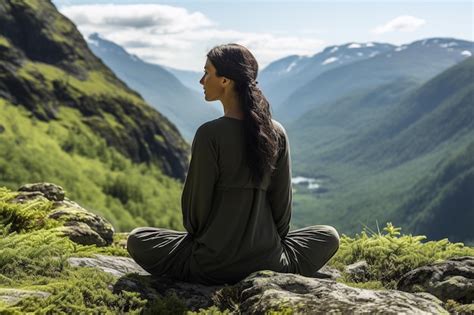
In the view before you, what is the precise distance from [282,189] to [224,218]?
1327 millimetres

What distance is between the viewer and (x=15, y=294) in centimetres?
825

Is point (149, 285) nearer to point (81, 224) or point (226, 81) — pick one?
point (226, 81)

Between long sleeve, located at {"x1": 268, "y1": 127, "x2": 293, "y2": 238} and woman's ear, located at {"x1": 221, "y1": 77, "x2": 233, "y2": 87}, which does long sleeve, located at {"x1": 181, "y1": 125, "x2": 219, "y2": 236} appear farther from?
long sleeve, located at {"x1": 268, "y1": 127, "x2": 293, "y2": 238}

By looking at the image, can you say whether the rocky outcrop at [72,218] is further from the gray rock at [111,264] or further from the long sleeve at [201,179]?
the long sleeve at [201,179]

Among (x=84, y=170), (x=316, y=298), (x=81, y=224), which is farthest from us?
(x=84, y=170)

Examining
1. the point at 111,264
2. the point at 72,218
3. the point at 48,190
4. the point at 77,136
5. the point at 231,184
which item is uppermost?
the point at 231,184

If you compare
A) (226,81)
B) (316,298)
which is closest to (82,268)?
(226,81)

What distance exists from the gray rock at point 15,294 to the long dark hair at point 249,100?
149 inches

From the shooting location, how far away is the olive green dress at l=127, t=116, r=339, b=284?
31.9 feet

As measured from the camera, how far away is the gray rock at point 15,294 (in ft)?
26.3

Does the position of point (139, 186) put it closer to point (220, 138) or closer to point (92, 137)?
point (92, 137)

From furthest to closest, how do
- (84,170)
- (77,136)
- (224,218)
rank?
1. (77,136)
2. (84,170)
3. (224,218)

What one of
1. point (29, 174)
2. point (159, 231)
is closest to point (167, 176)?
point (29, 174)

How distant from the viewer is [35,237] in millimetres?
10492
